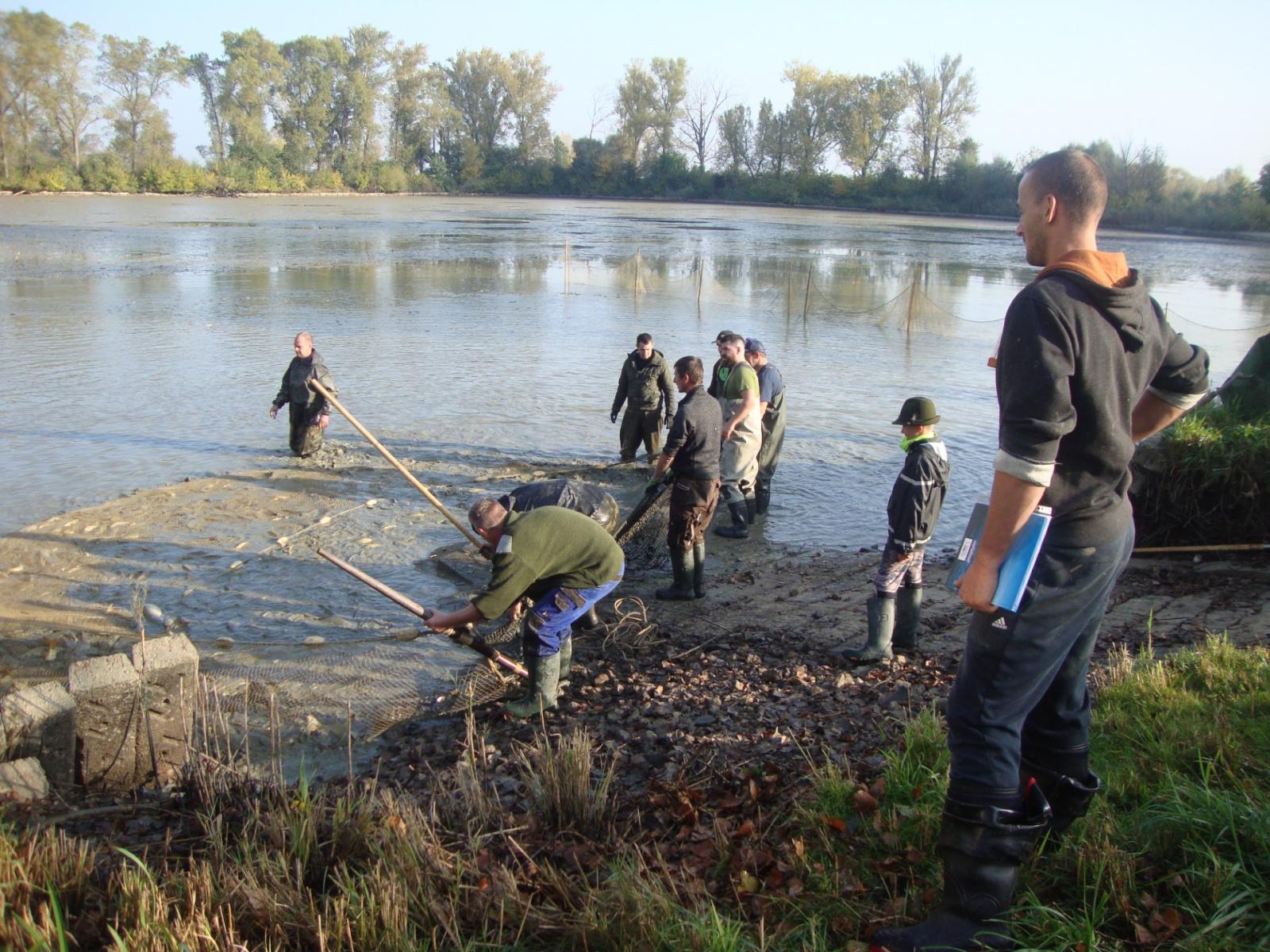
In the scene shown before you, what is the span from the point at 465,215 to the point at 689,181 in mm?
39938

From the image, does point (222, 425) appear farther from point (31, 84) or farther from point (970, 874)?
point (31, 84)

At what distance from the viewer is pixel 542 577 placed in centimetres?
562

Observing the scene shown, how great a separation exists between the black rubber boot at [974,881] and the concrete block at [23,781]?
142 inches

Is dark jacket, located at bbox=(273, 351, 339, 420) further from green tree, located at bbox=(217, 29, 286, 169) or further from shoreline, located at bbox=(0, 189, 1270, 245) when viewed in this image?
green tree, located at bbox=(217, 29, 286, 169)

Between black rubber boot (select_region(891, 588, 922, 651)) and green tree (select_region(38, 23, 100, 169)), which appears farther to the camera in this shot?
green tree (select_region(38, 23, 100, 169))

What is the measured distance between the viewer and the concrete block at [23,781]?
4.11m

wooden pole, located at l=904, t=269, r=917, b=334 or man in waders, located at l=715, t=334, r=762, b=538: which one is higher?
wooden pole, located at l=904, t=269, r=917, b=334

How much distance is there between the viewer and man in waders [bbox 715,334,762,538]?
9312mm

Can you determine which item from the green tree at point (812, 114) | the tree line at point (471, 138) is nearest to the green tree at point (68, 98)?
the tree line at point (471, 138)

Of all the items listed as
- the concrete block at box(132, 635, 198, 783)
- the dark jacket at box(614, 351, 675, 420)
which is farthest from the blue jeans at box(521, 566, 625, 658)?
the dark jacket at box(614, 351, 675, 420)

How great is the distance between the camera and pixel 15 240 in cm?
3712

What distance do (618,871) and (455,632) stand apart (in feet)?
8.79

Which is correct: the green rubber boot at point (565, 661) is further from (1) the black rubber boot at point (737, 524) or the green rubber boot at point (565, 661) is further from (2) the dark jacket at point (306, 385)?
(2) the dark jacket at point (306, 385)

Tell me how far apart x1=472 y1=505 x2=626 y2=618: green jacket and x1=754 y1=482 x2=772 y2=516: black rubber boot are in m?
4.72
